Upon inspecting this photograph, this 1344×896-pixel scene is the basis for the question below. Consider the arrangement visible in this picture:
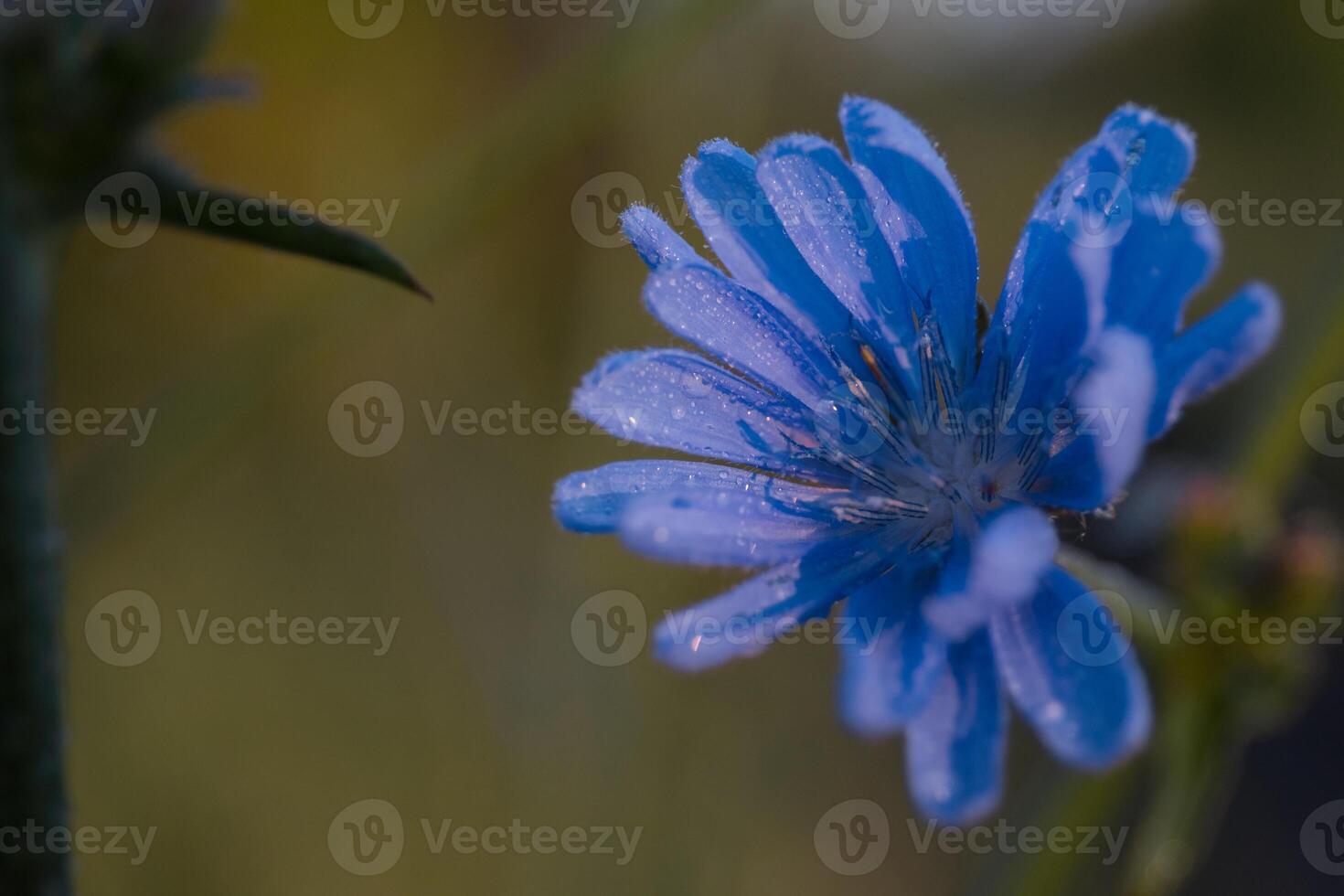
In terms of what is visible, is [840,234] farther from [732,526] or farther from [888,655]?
[888,655]

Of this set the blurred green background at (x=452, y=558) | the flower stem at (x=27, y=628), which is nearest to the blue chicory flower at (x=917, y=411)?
the flower stem at (x=27, y=628)

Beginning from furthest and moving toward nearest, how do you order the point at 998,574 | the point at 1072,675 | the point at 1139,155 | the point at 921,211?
the point at 921,211
the point at 1139,155
the point at 1072,675
the point at 998,574

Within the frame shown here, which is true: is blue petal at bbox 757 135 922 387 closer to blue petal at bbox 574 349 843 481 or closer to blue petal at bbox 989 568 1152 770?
blue petal at bbox 574 349 843 481

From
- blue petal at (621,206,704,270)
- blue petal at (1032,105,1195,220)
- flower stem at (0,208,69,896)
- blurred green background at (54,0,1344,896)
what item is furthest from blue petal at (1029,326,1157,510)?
blurred green background at (54,0,1344,896)

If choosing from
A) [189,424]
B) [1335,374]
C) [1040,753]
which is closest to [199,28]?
[189,424]

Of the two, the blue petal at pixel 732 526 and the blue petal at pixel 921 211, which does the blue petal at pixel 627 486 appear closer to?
the blue petal at pixel 732 526

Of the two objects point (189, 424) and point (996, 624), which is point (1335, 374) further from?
point (189, 424)

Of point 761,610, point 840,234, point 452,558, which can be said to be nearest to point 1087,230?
point 840,234
